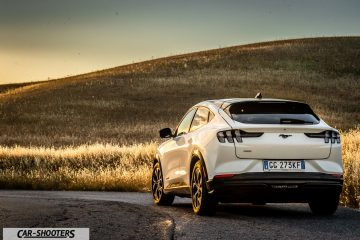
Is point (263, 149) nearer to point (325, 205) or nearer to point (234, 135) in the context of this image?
point (234, 135)

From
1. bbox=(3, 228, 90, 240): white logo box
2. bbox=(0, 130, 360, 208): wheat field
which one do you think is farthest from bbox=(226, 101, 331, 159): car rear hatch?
bbox=(0, 130, 360, 208): wheat field

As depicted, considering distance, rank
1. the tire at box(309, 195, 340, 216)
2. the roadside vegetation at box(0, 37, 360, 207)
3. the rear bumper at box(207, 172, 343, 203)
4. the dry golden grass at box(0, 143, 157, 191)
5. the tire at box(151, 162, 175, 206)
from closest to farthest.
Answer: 1. the rear bumper at box(207, 172, 343, 203)
2. the tire at box(309, 195, 340, 216)
3. the tire at box(151, 162, 175, 206)
4. the dry golden grass at box(0, 143, 157, 191)
5. the roadside vegetation at box(0, 37, 360, 207)

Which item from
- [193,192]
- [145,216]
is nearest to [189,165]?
[193,192]

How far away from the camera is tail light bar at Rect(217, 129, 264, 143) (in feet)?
36.4

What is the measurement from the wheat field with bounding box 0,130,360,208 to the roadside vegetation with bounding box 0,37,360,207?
0.05 metres

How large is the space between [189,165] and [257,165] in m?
1.53

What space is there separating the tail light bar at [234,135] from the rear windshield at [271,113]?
28 centimetres

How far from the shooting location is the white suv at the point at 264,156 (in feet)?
36.2

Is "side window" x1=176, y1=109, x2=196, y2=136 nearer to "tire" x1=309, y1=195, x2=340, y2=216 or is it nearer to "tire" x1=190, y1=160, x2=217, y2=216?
"tire" x1=190, y1=160, x2=217, y2=216

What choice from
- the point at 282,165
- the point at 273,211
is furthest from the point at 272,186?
the point at 273,211

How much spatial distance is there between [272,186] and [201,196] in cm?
109

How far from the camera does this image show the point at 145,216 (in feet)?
37.1

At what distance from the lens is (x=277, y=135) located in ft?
36.6

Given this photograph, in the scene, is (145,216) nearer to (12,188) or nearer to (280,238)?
(280,238)
